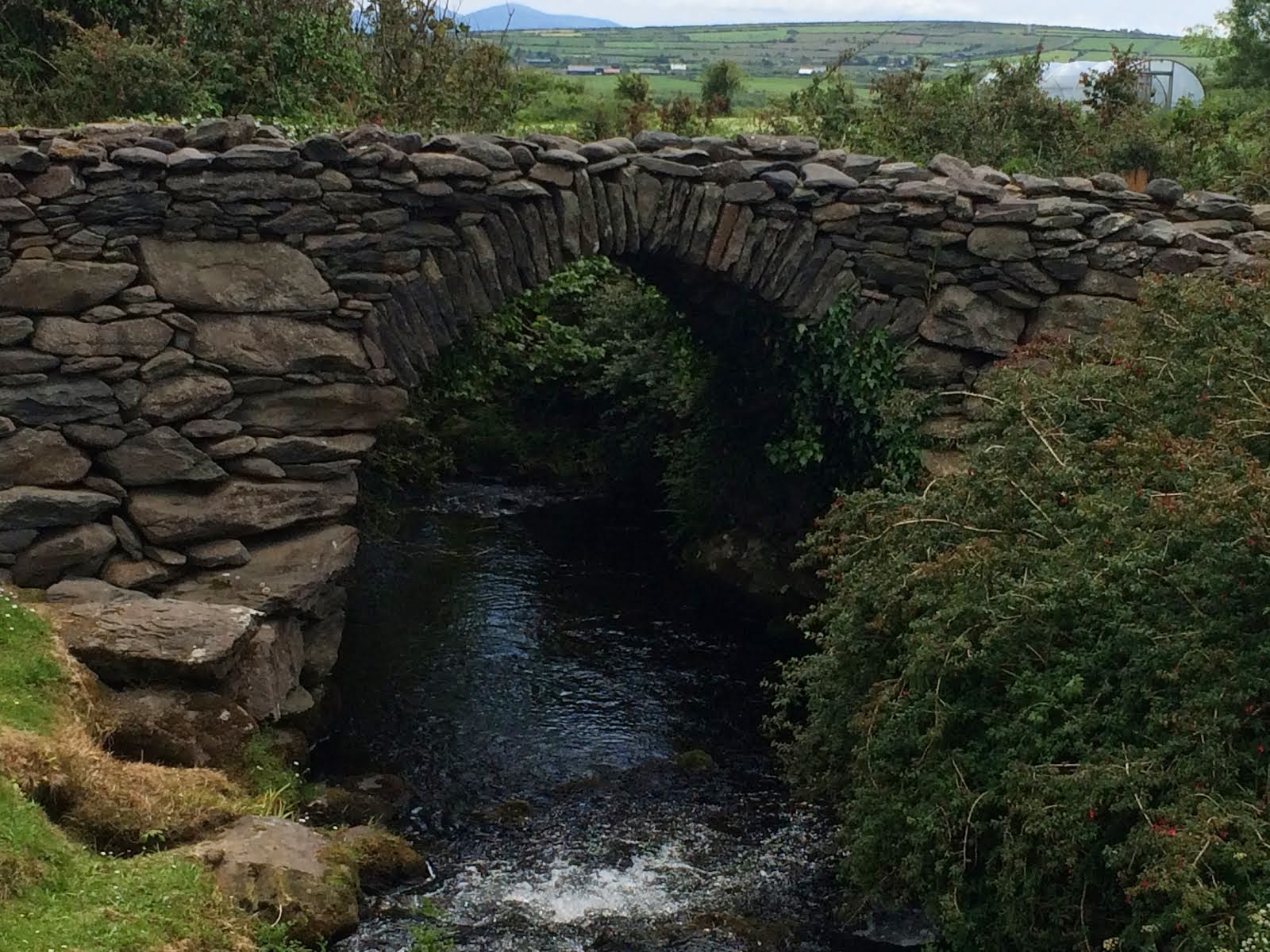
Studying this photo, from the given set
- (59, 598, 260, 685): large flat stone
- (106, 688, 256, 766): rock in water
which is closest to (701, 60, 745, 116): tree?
(59, 598, 260, 685): large flat stone

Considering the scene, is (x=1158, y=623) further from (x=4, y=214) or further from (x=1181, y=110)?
(x=1181, y=110)

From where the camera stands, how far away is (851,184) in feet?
37.0

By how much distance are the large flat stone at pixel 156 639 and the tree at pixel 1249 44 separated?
2264 centimetres

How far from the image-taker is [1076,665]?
6730mm

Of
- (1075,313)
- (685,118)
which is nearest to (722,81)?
(685,118)

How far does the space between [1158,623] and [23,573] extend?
7443mm

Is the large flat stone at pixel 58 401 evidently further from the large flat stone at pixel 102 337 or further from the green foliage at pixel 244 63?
the green foliage at pixel 244 63

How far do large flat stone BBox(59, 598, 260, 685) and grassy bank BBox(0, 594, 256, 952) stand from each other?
327 mm

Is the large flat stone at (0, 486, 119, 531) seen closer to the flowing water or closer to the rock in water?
the rock in water

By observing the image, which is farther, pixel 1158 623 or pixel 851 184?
pixel 851 184

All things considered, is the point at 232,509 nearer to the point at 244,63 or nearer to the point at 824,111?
the point at 244,63

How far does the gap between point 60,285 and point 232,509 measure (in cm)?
196

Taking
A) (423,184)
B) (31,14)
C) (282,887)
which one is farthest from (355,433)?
(31,14)

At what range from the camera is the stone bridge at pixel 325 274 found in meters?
9.79
